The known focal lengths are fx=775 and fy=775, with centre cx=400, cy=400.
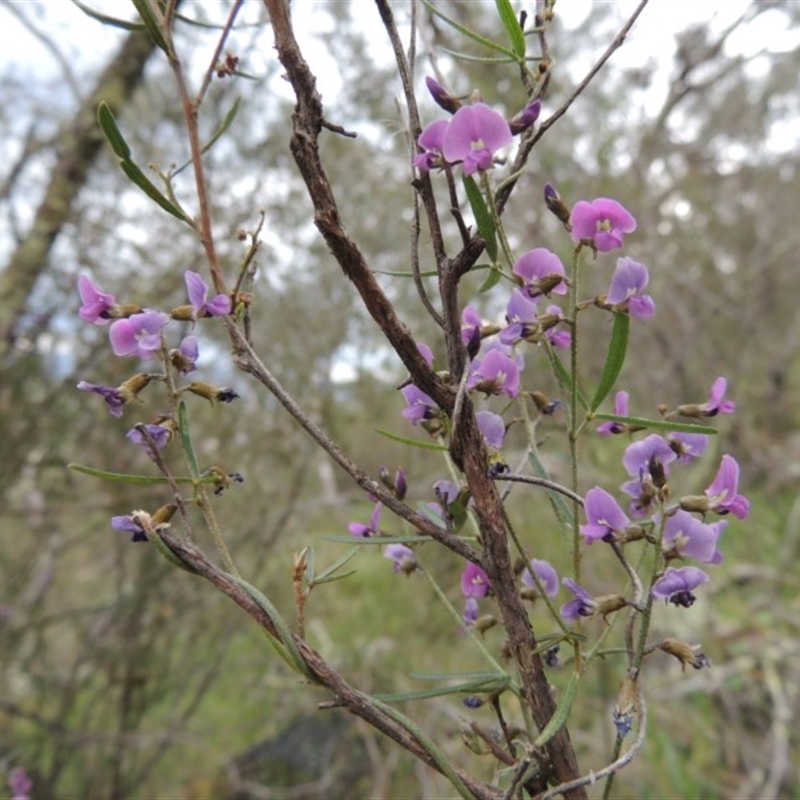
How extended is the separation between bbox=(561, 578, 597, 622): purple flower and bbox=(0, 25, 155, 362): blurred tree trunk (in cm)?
213

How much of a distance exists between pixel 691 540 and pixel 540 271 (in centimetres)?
22

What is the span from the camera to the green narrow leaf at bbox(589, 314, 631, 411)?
53 centimetres

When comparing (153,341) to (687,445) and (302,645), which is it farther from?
(687,445)

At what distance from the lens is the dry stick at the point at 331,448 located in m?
0.49

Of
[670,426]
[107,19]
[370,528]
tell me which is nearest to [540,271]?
[670,426]

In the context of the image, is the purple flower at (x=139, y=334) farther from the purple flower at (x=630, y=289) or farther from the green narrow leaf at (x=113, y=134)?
the purple flower at (x=630, y=289)

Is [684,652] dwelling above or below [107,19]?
below

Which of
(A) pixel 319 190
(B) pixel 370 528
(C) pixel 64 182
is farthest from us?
(C) pixel 64 182

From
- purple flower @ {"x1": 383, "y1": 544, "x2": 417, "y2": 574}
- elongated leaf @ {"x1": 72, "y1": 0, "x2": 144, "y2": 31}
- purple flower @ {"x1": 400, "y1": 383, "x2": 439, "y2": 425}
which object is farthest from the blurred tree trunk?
purple flower @ {"x1": 400, "y1": 383, "x2": 439, "y2": 425}

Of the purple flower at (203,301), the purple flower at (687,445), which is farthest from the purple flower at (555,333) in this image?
the purple flower at (203,301)

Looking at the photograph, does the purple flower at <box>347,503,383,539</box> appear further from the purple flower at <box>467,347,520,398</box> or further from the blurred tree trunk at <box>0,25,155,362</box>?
the blurred tree trunk at <box>0,25,155,362</box>

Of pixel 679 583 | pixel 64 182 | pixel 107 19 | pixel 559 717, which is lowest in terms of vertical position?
pixel 559 717

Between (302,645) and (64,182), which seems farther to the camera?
(64,182)

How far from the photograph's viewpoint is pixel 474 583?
0.61 meters
